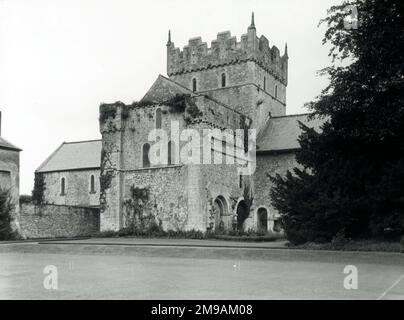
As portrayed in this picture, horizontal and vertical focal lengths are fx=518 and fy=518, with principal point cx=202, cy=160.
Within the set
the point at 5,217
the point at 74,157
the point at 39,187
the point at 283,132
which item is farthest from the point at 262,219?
the point at 39,187

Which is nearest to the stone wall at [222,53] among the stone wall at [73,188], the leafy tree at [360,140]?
the stone wall at [73,188]

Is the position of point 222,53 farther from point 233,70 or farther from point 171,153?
point 171,153

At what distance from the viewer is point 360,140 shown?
20031mm

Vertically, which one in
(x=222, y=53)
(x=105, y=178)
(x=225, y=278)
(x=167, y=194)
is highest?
(x=222, y=53)

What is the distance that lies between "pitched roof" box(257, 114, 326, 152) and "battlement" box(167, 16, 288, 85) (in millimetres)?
4984

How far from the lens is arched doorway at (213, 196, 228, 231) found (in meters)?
34.3

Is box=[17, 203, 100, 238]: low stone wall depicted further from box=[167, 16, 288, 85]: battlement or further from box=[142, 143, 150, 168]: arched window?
box=[167, 16, 288, 85]: battlement

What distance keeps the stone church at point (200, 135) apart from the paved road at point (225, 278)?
1269 centimetres

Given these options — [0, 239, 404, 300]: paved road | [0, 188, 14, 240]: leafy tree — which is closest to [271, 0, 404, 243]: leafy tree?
[0, 239, 404, 300]: paved road

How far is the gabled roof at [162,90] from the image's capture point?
3481cm

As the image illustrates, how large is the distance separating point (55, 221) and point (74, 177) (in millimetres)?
8887

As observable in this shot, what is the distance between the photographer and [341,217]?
1972 cm
